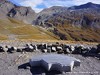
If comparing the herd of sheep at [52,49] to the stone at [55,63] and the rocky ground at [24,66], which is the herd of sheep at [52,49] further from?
the stone at [55,63]

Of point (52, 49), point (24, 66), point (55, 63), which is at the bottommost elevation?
point (24, 66)

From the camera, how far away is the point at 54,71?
2448 cm

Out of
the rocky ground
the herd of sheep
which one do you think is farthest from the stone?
the herd of sheep

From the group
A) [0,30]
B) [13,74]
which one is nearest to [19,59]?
[13,74]

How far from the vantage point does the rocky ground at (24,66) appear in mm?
24312

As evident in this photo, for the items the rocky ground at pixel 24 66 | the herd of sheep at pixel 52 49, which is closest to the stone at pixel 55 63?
the rocky ground at pixel 24 66

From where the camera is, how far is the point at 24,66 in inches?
1019

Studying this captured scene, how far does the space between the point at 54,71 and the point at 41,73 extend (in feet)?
3.82

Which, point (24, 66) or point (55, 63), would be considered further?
point (24, 66)

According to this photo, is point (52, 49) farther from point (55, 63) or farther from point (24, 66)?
point (55, 63)

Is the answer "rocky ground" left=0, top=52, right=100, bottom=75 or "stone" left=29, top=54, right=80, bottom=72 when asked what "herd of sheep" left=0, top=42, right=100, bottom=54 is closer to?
"rocky ground" left=0, top=52, right=100, bottom=75

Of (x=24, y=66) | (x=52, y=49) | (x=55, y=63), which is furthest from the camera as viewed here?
(x=52, y=49)

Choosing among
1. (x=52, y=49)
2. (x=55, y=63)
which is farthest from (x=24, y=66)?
(x=52, y=49)

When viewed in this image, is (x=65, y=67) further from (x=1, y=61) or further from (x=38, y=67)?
(x=1, y=61)
